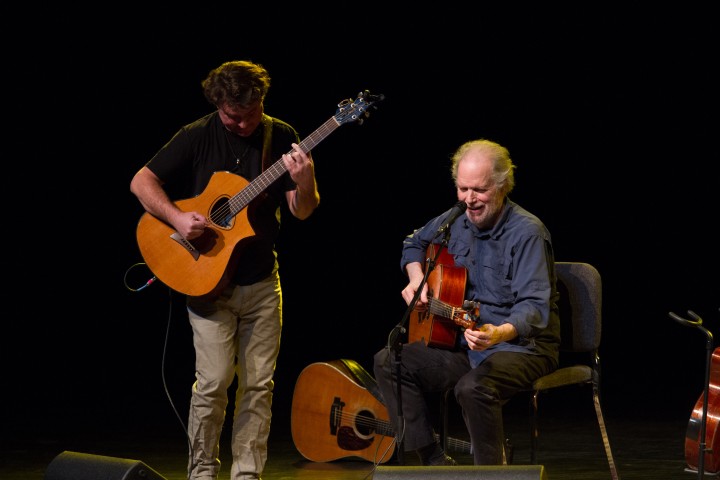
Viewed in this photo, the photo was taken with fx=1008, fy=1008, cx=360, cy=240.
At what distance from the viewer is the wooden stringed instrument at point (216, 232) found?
379 centimetres

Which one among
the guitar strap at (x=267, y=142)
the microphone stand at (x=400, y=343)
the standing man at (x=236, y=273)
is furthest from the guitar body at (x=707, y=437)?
the guitar strap at (x=267, y=142)

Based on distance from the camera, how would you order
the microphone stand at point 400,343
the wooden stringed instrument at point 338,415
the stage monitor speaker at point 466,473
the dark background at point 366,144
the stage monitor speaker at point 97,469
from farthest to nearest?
the dark background at point 366,144 → the wooden stringed instrument at point 338,415 → the microphone stand at point 400,343 → the stage monitor speaker at point 97,469 → the stage monitor speaker at point 466,473

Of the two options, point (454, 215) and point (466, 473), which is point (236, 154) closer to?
point (454, 215)

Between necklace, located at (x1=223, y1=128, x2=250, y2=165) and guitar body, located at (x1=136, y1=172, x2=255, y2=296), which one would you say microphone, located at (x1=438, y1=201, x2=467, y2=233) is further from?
necklace, located at (x1=223, y1=128, x2=250, y2=165)

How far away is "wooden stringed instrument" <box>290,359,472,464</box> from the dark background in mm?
1957

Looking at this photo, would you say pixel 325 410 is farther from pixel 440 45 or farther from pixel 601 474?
pixel 440 45

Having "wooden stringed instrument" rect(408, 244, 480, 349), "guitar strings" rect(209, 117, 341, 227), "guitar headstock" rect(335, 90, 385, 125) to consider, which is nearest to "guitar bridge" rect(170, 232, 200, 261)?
"guitar strings" rect(209, 117, 341, 227)

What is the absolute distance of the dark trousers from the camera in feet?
10.8

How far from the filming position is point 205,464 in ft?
12.8

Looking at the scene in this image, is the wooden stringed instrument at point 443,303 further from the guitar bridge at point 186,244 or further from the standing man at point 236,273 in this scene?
the guitar bridge at point 186,244

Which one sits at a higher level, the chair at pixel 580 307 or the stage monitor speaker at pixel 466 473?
the chair at pixel 580 307

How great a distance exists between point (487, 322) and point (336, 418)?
157cm

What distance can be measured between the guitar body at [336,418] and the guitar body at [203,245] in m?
1.25

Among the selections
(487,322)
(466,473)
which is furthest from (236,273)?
(466,473)
